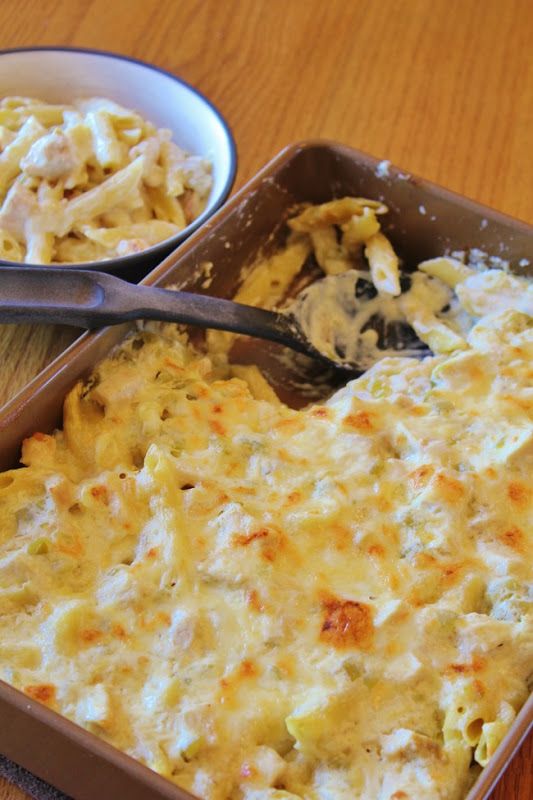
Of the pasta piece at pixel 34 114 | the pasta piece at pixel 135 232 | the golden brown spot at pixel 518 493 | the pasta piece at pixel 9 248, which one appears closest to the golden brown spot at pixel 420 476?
the golden brown spot at pixel 518 493

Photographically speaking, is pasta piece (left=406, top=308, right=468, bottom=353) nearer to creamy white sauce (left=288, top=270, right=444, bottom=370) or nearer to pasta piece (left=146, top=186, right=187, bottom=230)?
creamy white sauce (left=288, top=270, right=444, bottom=370)

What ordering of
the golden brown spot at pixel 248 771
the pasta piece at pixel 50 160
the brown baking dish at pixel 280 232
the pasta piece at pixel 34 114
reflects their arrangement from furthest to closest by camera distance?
the pasta piece at pixel 34 114, the pasta piece at pixel 50 160, the brown baking dish at pixel 280 232, the golden brown spot at pixel 248 771

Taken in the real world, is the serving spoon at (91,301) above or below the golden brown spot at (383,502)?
above

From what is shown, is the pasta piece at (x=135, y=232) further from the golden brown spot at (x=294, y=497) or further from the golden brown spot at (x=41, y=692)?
the golden brown spot at (x=41, y=692)

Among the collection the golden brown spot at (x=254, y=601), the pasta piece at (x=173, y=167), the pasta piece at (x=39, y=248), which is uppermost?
the pasta piece at (x=173, y=167)

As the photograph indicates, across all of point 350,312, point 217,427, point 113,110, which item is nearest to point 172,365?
point 217,427

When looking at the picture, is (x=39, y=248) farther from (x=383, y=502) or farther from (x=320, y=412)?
(x=383, y=502)
